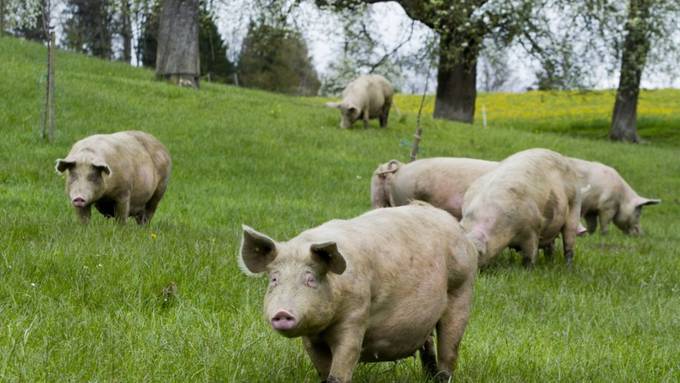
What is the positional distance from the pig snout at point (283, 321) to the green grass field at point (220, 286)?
103 centimetres

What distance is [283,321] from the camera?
11.7 ft

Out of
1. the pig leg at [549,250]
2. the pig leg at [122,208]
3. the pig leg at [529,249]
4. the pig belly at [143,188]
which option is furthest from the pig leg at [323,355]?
the pig leg at [549,250]

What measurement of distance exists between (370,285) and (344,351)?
33 centimetres

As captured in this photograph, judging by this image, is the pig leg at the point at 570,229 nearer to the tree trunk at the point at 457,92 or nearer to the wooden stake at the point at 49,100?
the wooden stake at the point at 49,100

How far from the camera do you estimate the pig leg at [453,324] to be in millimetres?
4727

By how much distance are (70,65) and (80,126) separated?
10874 millimetres

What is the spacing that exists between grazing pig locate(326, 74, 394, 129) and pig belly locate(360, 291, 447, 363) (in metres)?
18.2

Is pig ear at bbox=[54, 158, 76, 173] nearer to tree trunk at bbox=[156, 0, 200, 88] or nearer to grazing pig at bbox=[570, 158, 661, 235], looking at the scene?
grazing pig at bbox=[570, 158, 661, 235]

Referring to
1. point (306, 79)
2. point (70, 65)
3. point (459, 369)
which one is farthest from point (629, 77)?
point (306, 79)

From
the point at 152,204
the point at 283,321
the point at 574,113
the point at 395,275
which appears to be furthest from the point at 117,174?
the point at 574,113

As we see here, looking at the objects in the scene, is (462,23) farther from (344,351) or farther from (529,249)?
(344,351)

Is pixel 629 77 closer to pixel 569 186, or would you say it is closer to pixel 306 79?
pixel 569 186

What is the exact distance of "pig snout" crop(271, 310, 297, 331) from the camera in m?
3.56

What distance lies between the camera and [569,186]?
10039mm
